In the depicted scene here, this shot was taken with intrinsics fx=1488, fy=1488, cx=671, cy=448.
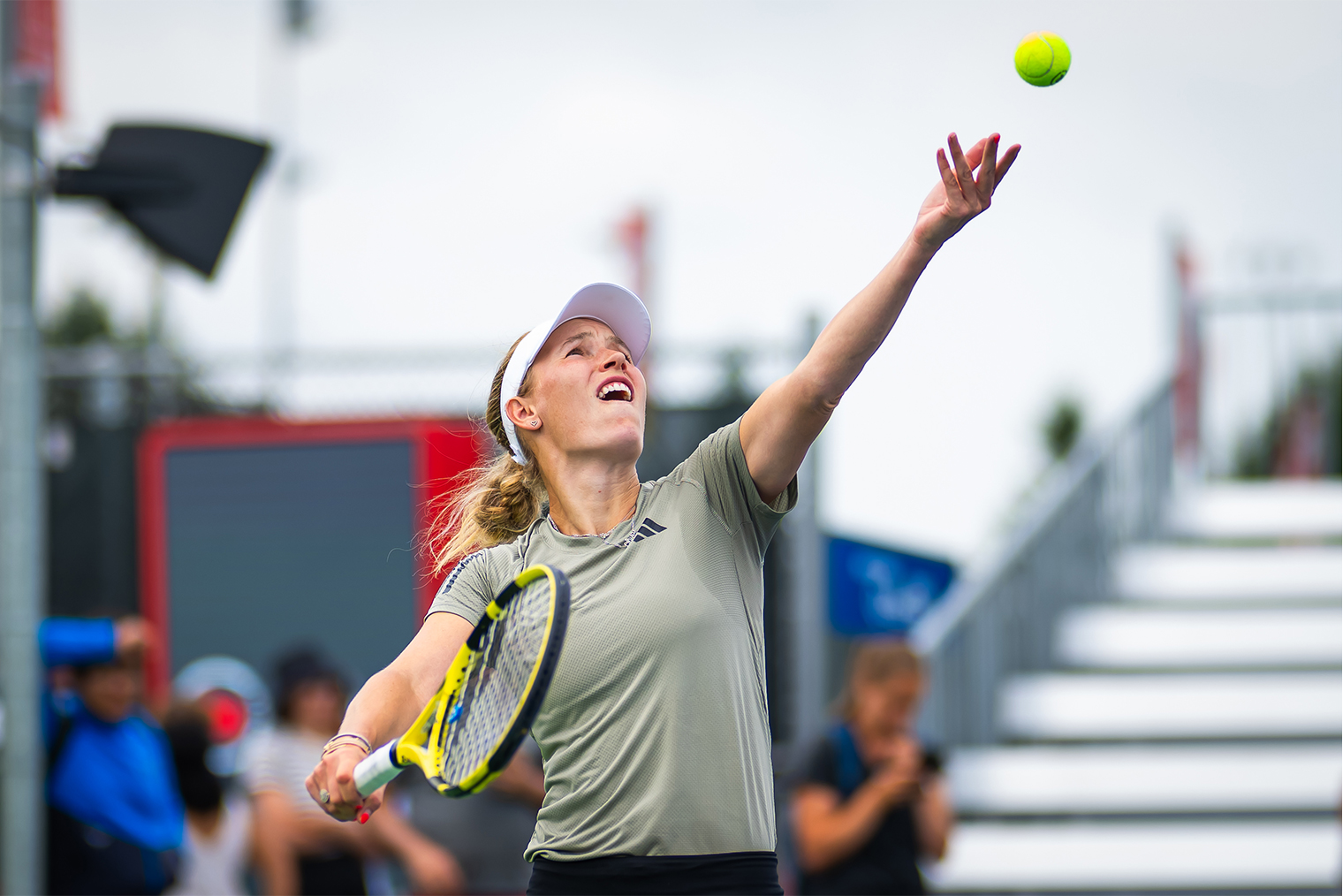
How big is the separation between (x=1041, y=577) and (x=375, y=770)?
751cm

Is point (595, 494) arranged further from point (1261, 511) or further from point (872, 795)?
point (1261, 511)

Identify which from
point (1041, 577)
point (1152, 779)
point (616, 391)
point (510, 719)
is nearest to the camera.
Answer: point (510, 719)

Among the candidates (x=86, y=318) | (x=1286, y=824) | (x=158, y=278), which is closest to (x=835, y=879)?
(x=1286, y=824)

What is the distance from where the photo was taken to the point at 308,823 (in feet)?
18.2

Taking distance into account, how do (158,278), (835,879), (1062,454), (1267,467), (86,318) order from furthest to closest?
(1062,454) → (86,318) → (158,278) → (1267,467) → (835,879)

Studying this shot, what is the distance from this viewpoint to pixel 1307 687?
863 cm

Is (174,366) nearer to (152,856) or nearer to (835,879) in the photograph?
(152,856)

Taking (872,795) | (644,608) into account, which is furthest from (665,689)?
(872,795)

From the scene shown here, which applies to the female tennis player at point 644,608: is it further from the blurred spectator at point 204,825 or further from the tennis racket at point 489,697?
the blurred spectator at point 204,825

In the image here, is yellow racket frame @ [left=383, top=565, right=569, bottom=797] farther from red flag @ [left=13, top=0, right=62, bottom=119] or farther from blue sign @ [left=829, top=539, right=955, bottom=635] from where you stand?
blue sign @ [left=829, top=539, right=955, bottom=635]

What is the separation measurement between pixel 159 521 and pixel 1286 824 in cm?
645

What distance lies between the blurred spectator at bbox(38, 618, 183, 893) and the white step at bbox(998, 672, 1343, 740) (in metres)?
5.00

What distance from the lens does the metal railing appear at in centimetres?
838

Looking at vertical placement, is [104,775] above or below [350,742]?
below
